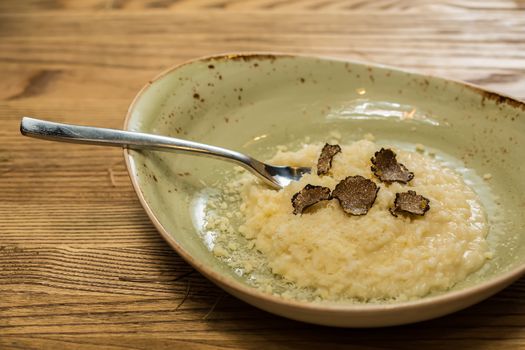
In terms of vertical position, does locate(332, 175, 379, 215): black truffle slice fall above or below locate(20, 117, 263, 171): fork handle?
above

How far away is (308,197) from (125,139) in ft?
1.43

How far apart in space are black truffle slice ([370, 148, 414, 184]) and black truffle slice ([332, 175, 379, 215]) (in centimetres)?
8

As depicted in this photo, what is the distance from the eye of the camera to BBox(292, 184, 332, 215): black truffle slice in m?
1.29

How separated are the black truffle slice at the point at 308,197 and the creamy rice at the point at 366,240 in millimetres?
18

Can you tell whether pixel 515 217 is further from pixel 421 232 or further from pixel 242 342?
pixel 242 342

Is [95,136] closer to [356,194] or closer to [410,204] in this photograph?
[356,194]

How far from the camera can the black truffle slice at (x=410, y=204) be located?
1.27 meters

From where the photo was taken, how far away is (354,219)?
1.26 meters

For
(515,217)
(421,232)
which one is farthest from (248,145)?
(515,217)

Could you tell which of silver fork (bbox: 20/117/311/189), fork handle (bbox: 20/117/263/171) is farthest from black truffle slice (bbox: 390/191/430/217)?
fork handle (bbox: 20/117/263/171)

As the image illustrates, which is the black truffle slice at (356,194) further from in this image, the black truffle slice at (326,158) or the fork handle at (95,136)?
the fork handle at (95,136)

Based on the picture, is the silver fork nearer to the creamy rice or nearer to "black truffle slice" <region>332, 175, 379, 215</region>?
the creamy rice

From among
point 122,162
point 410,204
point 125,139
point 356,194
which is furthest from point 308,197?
point 122,162

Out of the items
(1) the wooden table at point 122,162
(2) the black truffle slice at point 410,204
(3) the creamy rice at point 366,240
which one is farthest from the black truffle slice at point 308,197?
(1) the wooden table at point 122,162
